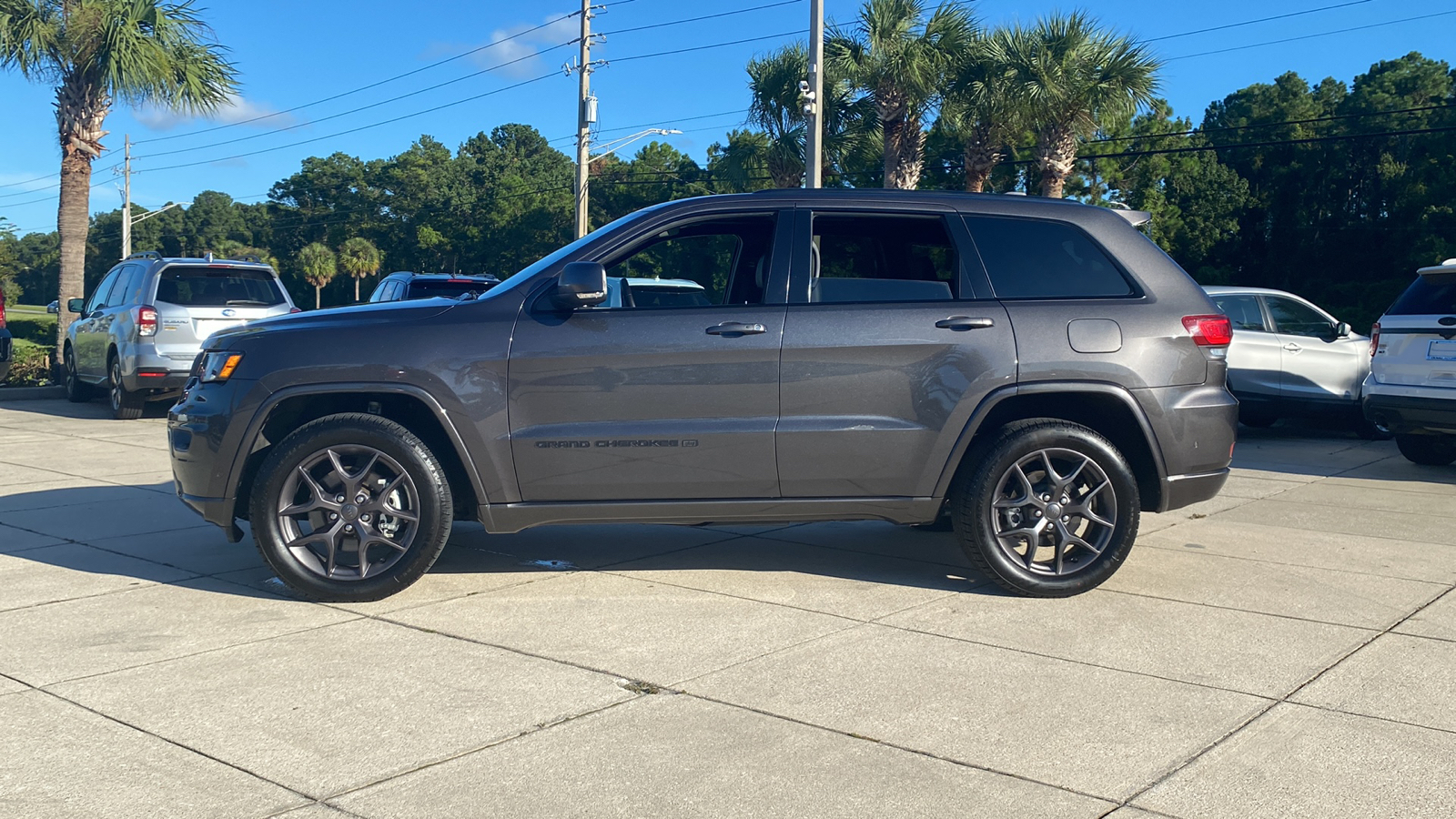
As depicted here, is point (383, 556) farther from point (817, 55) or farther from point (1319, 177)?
point (1319, 177)

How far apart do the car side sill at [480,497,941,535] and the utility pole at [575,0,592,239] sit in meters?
25.2

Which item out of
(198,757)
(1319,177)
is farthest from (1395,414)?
(1319,177)

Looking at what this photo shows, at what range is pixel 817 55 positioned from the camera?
743 inches

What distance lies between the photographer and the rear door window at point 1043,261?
5.58 m

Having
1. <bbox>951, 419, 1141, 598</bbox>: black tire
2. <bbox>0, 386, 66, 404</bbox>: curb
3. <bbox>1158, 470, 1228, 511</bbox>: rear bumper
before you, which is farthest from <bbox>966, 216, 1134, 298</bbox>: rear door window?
<bbox>0, 386, 66, 404</bbox>: curb

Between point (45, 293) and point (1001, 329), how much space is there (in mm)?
143287

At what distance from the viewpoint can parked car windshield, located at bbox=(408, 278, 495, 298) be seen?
44.1ft

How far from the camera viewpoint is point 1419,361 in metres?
9.73

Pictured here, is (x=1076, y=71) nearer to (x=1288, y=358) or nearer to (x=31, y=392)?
(x=1288, y=358)

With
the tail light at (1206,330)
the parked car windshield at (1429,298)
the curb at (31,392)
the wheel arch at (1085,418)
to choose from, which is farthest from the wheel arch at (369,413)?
the curb at (31,392)

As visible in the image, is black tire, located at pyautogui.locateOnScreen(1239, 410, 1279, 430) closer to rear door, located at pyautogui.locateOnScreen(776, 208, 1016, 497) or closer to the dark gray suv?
the dark gray suv

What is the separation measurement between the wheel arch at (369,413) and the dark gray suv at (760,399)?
13 mm

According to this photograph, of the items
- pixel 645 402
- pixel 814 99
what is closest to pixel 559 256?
pixel 645 402

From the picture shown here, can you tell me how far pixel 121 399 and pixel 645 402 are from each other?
10.6 meters
